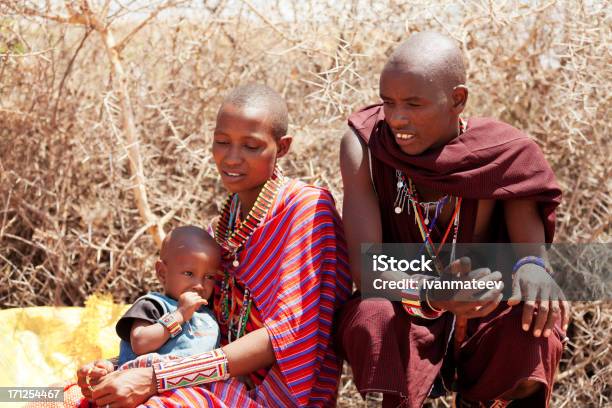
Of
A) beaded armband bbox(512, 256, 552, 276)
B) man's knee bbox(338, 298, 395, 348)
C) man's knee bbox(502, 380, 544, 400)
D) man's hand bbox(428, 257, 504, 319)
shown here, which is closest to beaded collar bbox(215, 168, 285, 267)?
man's knee bbox(338, 298, 395, 348)

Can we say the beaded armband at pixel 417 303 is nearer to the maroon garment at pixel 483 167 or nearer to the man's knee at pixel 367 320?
the man's knee at pixel 367 320

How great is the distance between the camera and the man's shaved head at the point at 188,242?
2.92 m

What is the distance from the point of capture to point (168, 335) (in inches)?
109

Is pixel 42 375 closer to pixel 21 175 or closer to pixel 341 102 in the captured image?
pixel 21 175

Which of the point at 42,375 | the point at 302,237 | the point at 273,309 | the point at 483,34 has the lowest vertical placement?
the point at 42,375

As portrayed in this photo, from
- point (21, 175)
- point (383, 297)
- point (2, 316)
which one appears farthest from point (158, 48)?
point (383, 297)

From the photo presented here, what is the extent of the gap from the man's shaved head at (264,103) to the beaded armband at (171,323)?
2.36 feet

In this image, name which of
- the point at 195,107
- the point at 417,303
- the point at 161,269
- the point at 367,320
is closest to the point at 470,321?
the point at 417,303

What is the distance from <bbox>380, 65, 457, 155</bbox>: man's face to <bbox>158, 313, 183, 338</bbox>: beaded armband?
94cm

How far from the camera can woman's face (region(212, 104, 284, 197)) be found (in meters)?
2.91

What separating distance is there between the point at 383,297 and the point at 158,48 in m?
2.37

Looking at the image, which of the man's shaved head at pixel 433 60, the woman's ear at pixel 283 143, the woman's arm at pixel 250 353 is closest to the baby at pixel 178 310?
the woman's arm at pixel 250 353

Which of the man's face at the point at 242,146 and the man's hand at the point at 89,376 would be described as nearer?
the man's hand at the point at 89,376

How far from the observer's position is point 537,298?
2637 millimetres
